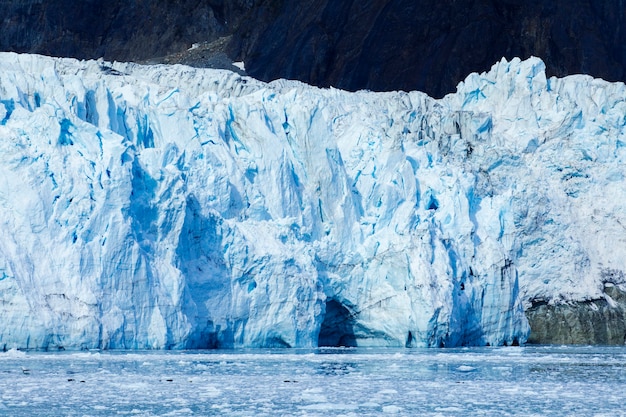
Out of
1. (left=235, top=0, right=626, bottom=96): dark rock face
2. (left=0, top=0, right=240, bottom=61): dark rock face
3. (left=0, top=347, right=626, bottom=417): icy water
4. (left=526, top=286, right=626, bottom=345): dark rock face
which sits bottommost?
(left=0, top=347, right=626, bottom=417): icy water

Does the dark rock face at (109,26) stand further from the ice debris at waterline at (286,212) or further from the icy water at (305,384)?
the icy water at (305,384)

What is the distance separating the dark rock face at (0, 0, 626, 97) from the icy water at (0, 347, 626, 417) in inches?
1205

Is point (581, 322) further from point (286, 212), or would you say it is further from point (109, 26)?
point (109, 26)

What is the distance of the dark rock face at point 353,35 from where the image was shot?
49875 millimetres

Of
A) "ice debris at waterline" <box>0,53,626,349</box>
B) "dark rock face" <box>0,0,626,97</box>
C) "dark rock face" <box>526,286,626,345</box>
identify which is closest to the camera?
"ice debris at waterline" <box>0,53,626,349</box>

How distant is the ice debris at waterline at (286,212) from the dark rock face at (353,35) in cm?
1860

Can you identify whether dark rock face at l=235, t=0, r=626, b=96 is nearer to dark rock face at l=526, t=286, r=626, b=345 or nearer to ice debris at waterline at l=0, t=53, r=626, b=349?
ice debris at waterline at l=0, t=53, r=626, b=349

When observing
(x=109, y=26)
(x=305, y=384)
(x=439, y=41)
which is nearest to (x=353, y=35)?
(x=439, y=41)

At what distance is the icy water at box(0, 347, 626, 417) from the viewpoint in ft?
43.3

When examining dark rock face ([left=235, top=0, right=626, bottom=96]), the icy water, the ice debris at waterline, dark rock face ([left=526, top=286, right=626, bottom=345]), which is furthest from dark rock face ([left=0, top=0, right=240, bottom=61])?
the icy water

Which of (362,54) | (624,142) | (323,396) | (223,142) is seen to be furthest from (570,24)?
(323,396)

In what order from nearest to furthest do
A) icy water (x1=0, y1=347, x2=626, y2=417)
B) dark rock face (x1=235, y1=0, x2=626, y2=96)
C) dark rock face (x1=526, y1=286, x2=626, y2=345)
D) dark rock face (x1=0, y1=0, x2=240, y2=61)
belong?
icy water (x1=0, y1=347, x2=626, y2=417), dark rock face (x1=526, y1=286, x2=626, y2=345), dark rock face (x1=235, y1=0, x2=626, y2=96), dark rock face (x1=0, y1=0, x2=240, y2=61)

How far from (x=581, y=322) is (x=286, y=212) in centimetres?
773

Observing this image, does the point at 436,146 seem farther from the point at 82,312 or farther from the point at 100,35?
the point at 100,35
